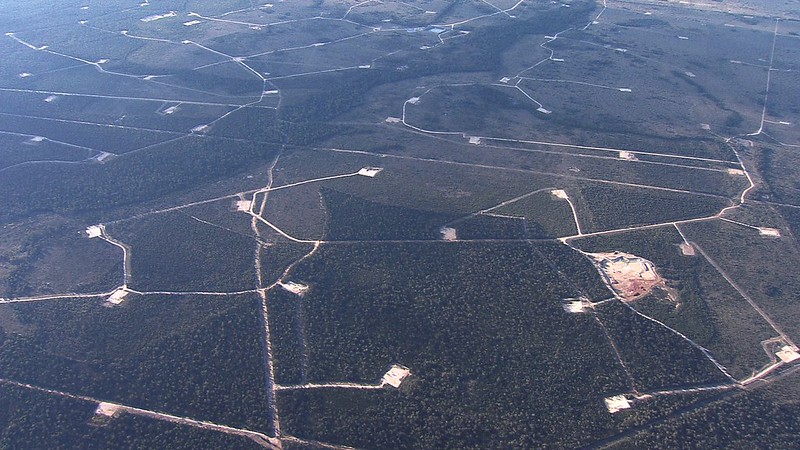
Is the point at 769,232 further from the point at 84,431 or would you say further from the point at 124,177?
the point at 124,177

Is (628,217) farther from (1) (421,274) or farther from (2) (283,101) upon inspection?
(2) (283,101)

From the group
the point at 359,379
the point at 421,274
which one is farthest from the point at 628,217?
the point at 359,379

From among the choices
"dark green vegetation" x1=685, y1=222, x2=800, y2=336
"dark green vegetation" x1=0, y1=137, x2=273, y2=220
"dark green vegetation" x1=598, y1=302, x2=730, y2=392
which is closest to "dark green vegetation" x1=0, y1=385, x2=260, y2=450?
"dark green vegetation" x1=0, y1=137, x2=273, y2=220

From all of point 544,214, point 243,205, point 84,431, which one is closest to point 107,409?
point 84,431

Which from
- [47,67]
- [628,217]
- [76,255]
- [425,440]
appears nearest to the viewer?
[425,440]

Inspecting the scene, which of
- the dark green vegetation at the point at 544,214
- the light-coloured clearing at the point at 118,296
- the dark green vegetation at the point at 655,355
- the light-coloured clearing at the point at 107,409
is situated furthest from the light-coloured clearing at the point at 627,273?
the light-coloured clearing at the point at 118,296

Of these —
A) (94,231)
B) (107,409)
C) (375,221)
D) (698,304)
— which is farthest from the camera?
(375,221)

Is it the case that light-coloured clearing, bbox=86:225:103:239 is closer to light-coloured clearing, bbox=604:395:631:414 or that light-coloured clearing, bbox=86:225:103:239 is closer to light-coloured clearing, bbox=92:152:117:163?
light-coloured clearing, bbox=92:152:117:163
